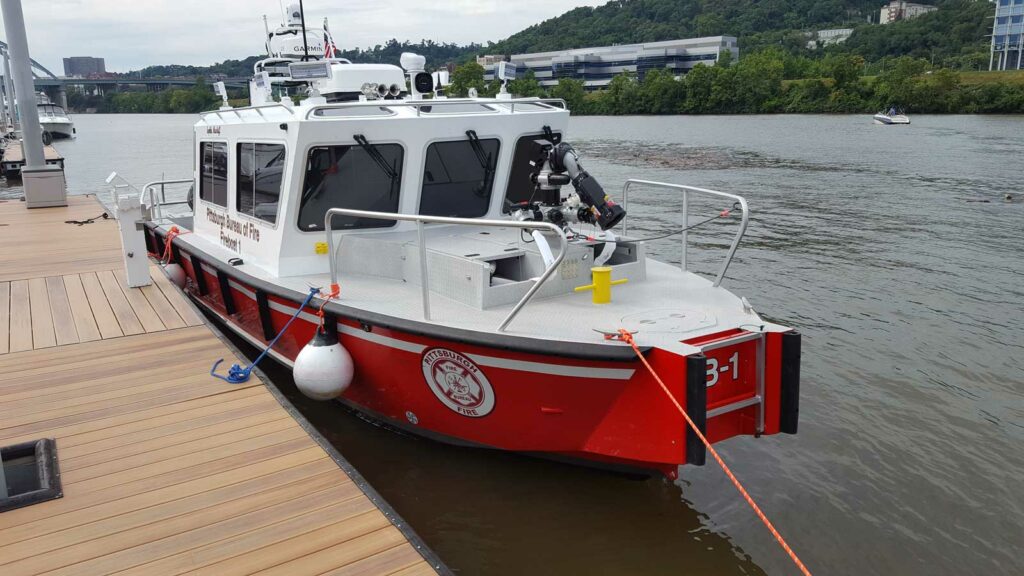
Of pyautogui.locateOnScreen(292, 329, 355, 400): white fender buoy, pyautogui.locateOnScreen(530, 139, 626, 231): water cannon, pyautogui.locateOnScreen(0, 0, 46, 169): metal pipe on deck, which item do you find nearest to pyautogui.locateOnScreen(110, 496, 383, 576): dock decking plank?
pyautogui.locateOnScreen(292, 329, 355, 400): white fender buoy

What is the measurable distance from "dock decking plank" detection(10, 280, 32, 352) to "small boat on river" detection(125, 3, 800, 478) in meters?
1.53

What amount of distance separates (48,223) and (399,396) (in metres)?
9.63

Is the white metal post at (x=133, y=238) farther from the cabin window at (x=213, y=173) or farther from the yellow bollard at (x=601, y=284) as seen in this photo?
the yellow bollard at (x=601, y=284)

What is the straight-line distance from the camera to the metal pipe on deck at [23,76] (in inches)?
460

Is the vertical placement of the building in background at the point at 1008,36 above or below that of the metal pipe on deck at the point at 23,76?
above

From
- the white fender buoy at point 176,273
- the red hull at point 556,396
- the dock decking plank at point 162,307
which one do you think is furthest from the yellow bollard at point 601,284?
the white fender buoy at point 176,273

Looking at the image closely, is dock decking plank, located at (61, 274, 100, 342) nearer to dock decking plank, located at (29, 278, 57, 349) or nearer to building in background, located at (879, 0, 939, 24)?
dock decking plank, located at (29, 278, 57, 349)

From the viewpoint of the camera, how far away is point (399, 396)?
17.1 ft

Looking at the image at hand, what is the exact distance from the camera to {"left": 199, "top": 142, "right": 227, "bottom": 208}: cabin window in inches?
283

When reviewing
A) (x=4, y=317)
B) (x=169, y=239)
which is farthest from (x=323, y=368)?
(x=169, y=239)

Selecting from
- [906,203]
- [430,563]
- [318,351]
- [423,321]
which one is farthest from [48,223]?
[906,203]

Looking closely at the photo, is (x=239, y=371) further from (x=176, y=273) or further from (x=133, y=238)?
(x=176, y=273)

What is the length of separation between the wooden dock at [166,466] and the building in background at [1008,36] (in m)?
92.9

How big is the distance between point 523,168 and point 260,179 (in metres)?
2.30
